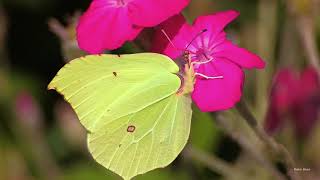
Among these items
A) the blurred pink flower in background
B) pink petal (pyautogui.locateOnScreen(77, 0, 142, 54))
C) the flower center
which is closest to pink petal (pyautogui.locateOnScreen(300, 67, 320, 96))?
the blurred pink flower in background

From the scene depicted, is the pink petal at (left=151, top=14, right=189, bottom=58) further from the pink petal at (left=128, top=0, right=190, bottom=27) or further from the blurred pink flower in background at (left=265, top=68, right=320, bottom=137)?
the blurred pink flower in background at (left=265, top=68, right=320, bottom=137)

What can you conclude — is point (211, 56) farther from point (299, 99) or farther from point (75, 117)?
point (75, 117)

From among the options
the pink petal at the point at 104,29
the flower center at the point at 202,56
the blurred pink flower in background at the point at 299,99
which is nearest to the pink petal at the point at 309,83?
the blurred pink flower in background at the point at 299,99

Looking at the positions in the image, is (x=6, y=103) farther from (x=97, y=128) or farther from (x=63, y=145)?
(x=97, y=128)

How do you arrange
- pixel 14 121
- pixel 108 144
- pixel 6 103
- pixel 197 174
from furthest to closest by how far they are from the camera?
pixel 6 103
pixel 14 121
pixel 197 174
pixel 108 144

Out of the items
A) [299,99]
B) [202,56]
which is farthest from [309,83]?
[202,56]

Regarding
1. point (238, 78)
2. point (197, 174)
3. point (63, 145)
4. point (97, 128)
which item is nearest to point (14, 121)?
point (63, 145)
